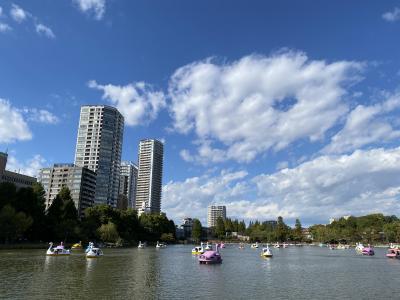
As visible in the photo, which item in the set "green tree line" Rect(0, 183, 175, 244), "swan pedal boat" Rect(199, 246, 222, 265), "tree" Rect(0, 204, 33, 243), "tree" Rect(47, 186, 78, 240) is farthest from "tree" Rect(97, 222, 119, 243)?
"swan pedal boat" Rect(199, 246, 222, 265)

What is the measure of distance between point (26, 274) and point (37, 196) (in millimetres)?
104677

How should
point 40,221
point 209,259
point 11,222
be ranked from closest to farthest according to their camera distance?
point 209,259 → point 11,222 → point 40,221

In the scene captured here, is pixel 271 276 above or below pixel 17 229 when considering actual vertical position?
below

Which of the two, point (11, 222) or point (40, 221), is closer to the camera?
point (11, 222)

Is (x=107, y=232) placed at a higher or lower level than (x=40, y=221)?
lower

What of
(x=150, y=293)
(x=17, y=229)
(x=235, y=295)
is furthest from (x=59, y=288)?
(x=17, y=229)

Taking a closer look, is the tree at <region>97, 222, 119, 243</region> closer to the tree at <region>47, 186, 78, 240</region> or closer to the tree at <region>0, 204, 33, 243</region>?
the tree at <region>47, 186, 78, 240</region>

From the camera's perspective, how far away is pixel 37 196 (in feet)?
520

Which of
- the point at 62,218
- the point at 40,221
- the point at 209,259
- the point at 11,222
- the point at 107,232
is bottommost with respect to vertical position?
the point at 209,259

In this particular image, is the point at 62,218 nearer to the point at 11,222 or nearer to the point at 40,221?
the point at 40,221

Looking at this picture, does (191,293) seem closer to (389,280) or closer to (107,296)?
(107,296)

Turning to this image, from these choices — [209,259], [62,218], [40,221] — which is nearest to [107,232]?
[62,218]

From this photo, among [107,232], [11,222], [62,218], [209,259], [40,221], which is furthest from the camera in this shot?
[107,232]

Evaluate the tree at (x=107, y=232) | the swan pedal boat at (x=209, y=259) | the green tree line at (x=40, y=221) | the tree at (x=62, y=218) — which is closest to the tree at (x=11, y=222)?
the green tree line at (x=40, y=221)
